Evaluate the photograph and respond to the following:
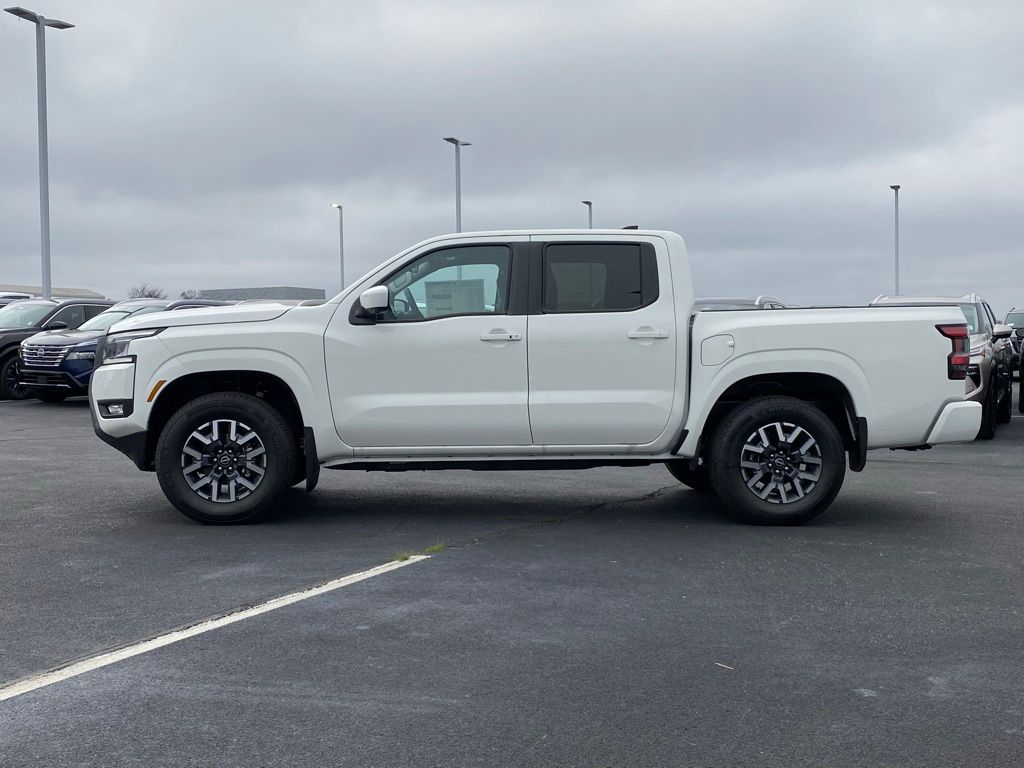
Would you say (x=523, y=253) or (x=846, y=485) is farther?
(x=846, y=485)

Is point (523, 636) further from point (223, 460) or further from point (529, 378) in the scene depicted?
point (223, 460)

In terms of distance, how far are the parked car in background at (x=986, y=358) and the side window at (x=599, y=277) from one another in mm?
5183

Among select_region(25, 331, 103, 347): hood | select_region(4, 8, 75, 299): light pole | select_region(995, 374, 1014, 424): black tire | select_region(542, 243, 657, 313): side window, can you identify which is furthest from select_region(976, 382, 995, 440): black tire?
select_region(4, 8, 75, 299): light pole

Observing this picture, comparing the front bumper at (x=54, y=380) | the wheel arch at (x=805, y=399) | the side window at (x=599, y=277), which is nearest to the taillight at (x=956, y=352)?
the wheel arch at (x=805, y=399)

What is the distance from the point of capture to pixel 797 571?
6.67 metres

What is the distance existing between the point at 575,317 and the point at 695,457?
1.29 metres

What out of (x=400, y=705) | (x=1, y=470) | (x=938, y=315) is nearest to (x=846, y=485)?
(x=938, y=315)

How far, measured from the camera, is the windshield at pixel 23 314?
2123cm

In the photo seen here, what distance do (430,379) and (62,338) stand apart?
1292cm

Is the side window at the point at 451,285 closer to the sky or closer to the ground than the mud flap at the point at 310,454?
closer to the sky

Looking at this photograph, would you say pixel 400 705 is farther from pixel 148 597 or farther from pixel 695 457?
pixel 695 457

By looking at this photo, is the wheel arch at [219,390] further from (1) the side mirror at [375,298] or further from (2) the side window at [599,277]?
(2) the side window at [599,277]

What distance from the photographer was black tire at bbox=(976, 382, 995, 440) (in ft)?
46.5

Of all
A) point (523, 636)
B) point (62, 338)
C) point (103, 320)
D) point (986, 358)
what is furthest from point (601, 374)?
point (103, 320)
